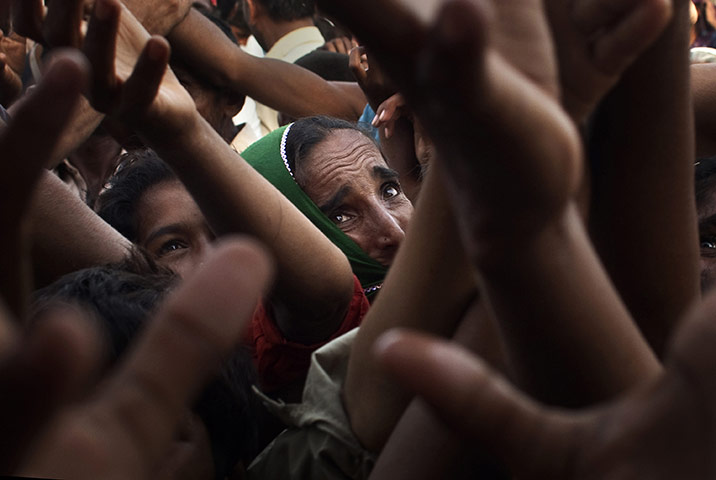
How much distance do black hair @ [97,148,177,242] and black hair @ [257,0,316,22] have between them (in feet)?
6.47

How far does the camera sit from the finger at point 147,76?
1.23 m

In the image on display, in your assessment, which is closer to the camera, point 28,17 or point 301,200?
point 28,17

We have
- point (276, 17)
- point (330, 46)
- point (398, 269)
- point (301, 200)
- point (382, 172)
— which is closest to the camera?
point (398, 269)

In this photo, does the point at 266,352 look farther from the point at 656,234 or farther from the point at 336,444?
the point at 656,234

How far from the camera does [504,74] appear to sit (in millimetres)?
751

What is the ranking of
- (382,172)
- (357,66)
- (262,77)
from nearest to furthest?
1. (382,172)
2. (357,66)
3. (262,77)

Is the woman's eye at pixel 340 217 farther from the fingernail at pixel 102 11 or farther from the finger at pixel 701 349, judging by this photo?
the finger at pixel 701 349

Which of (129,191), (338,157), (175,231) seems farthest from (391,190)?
(129,191)

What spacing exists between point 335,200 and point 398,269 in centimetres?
87

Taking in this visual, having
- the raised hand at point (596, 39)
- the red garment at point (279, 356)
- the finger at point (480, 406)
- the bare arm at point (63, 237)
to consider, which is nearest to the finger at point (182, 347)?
the finger at point (480, 406)

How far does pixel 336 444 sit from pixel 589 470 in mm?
643

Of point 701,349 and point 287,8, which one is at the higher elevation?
point 701,349

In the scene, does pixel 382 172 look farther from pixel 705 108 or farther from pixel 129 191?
pixel 705 108

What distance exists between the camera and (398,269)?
4.06 feet
